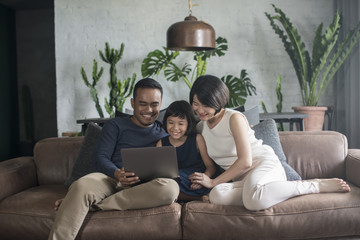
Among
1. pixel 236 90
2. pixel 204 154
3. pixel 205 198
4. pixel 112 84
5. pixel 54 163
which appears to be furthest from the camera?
pixel 112 84

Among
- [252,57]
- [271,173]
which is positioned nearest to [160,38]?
[252,57]

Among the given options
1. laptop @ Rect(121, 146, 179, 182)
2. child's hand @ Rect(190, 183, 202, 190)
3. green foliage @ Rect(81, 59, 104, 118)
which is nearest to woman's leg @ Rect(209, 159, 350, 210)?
child's hand @ Rect(190, 183, 202, 190)

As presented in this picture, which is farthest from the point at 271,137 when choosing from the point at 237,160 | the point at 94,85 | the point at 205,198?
the point at 94,85

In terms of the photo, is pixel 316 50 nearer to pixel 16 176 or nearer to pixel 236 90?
pixel 236 90

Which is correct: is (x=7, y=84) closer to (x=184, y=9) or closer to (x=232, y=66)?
(x=184, y=9)

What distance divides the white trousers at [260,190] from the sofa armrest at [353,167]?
36 centimetres

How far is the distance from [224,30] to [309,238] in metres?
3.80

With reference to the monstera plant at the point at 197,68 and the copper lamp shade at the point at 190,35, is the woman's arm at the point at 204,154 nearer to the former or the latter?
the copper lamp shade at the point at 190,35

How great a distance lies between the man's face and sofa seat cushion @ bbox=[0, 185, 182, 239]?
0.58 m

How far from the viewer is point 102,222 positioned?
1.86 metres

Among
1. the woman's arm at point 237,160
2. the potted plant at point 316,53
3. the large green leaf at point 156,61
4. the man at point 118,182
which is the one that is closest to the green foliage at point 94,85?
the large green leaf at point 156,61

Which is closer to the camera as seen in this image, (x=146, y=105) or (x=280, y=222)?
(x=280, y=222)

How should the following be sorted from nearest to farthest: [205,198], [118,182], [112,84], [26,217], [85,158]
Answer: [26,217], [205,198], [118,182], [85,158], [112,84]

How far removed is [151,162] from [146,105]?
1.49 ft
